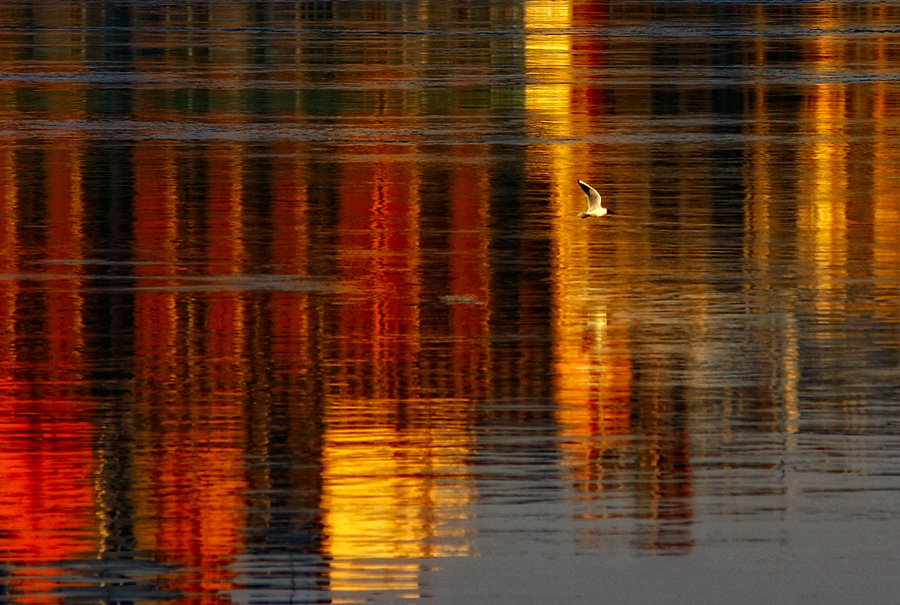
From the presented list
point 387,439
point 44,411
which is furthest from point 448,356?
point 44,411

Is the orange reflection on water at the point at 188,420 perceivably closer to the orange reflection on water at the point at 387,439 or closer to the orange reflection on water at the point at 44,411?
the orange reflection on water at the point at 44,411

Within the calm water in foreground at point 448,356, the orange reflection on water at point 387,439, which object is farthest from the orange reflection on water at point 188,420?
the orange reflection on water at point 387,439

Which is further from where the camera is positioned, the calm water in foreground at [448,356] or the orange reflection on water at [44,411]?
the orange reflection on water at [44,411]

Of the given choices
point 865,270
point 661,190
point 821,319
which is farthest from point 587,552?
point 661,190

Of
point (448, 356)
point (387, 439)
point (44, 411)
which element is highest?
point (448, 356)

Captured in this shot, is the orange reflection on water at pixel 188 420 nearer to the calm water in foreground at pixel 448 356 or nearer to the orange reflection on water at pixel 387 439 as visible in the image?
the calm water in foreground at pixel 448 356

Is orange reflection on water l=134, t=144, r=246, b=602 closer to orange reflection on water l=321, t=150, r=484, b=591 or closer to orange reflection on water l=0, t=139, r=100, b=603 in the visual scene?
orange reflection on water l=0, t=139, r=100, b=603

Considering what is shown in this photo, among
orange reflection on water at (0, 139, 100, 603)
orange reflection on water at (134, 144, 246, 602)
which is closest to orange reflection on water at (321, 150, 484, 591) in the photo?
orange reflection on water at (134, 144, 246, 602)

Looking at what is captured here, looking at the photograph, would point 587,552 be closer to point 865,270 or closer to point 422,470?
point 422,470

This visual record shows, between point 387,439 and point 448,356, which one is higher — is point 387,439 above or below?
below

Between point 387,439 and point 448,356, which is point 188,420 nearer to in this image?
point 387,439

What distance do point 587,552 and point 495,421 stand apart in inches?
109

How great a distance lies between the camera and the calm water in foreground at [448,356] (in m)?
10.4

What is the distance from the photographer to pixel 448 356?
15086 mm
